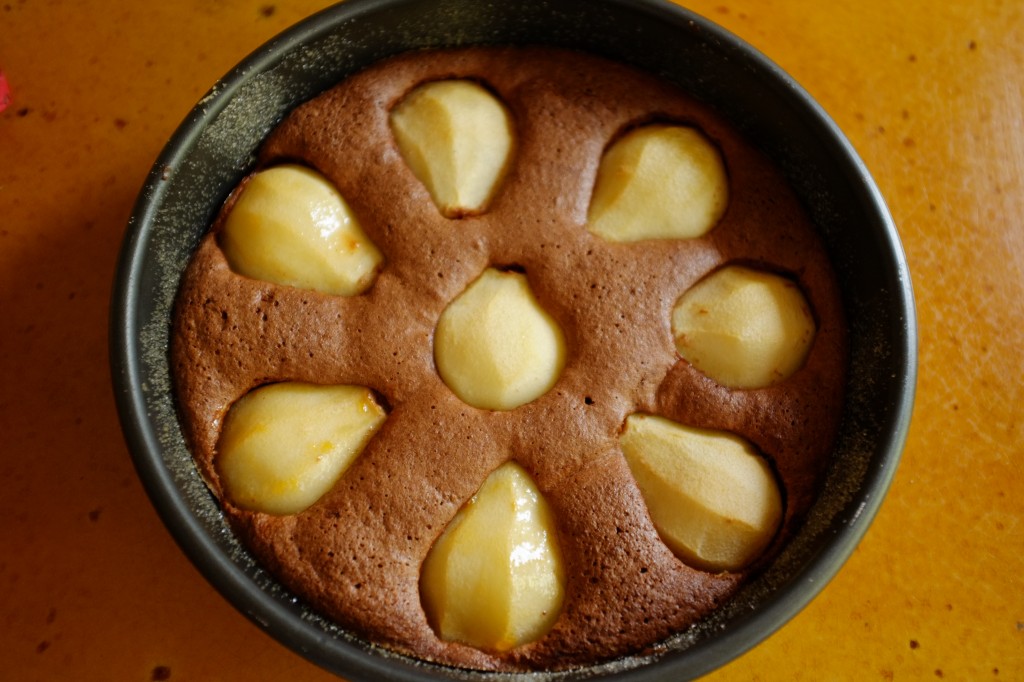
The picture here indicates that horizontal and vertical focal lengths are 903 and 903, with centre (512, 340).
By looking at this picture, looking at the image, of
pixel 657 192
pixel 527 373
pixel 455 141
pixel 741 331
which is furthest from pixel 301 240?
pixel 741 331

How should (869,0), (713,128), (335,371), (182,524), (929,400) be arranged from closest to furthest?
(182,524) → (335,371) → (713,128) → (929,400) → (869,0)

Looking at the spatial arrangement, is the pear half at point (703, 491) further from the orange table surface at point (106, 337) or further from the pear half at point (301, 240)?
the pear half at point (301, 240)

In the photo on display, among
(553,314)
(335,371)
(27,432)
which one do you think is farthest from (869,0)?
(27,432)

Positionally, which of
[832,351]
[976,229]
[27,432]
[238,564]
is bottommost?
[27,432]

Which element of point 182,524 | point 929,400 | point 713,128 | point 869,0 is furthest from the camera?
point 869,0

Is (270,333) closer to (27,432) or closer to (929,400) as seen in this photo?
(27,432)

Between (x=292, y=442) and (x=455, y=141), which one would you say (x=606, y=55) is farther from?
(x=292, y=442)
